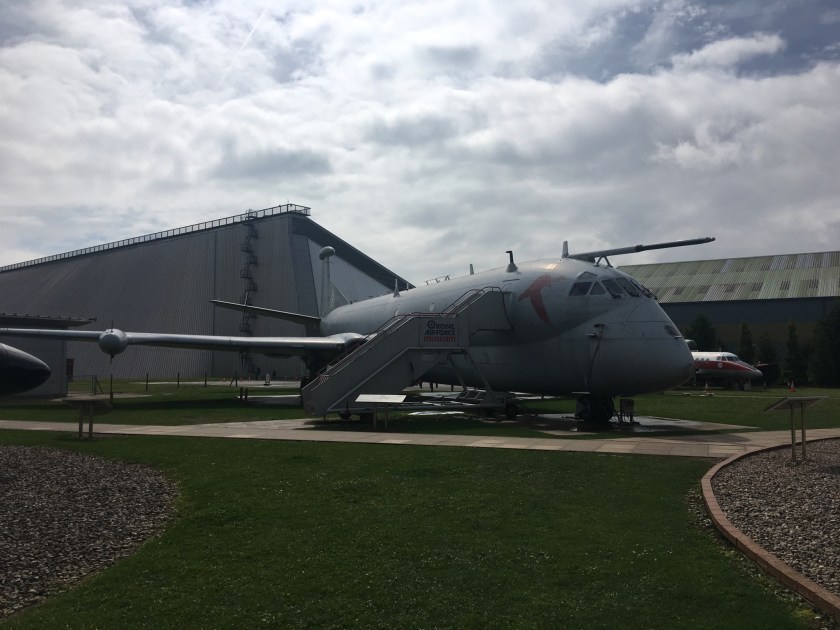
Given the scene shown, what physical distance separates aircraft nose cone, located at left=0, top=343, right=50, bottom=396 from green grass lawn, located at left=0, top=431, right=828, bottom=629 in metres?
4.97

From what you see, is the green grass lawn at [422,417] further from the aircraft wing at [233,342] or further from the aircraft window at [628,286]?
the aircraft window at [628,286]

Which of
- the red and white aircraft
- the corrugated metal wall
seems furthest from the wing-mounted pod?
the corrugated metal wall

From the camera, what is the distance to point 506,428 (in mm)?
19969

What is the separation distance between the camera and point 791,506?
9.18 metres

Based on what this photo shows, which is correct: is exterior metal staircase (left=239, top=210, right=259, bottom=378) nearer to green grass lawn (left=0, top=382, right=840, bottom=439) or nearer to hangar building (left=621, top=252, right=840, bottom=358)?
green grass lawn (left=0, top=382, right=840, bottom=439)

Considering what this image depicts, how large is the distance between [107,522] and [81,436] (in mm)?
9316

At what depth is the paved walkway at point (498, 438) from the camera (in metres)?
14.8

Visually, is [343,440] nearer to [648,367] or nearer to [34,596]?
[648,367]

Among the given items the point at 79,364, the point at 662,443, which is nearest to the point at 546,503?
the point at 662,443

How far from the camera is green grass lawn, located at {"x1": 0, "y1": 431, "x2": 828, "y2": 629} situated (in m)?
5.91

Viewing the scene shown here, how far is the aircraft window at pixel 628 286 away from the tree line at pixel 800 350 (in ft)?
126

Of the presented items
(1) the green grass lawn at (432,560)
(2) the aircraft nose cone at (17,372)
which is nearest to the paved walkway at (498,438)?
(1) the green grass lawn at (432,560)

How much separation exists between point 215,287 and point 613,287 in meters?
57.8

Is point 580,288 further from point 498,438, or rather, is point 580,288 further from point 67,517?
point 67,517
